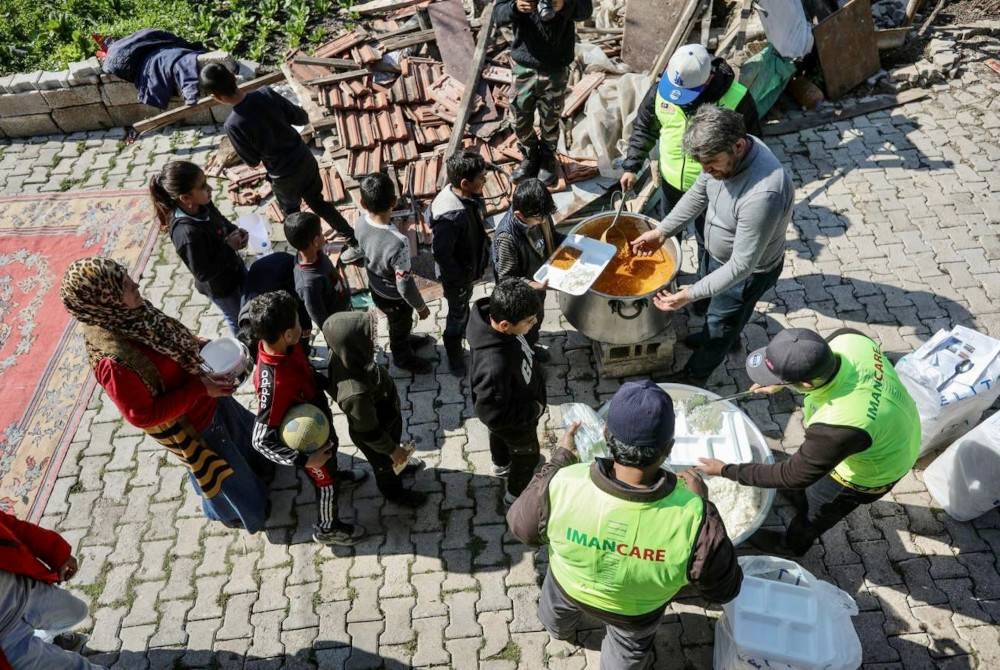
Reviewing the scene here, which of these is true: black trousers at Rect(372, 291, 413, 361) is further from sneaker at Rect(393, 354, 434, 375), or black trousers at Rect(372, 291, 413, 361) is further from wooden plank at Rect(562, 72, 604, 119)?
wooden plank at Rect(562, 72, 604, 119)

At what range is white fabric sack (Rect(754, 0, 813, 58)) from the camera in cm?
716

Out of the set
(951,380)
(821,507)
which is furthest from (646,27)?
(821,507)

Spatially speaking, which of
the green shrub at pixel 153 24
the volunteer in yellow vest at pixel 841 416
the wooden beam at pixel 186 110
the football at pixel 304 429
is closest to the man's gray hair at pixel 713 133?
the volunteer in yellow vest at pixel 841 416

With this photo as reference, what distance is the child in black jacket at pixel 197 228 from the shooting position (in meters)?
4.70

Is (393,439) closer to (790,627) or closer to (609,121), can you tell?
(790,627)

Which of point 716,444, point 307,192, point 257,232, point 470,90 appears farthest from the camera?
point 470,90

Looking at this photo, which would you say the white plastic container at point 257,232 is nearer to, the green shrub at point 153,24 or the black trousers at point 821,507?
the green shrub at point 153,24

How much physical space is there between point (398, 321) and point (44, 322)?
12.6 ft

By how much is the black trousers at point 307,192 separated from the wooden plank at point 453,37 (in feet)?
8.08

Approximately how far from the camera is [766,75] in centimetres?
748

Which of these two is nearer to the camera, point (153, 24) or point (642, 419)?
point (642, 419)

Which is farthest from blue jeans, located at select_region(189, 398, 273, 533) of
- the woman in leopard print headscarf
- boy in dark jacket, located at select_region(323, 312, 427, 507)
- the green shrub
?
the green shrub

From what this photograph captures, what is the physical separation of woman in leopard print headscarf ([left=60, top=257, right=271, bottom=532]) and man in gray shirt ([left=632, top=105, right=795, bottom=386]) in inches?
125

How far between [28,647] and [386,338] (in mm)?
3502
